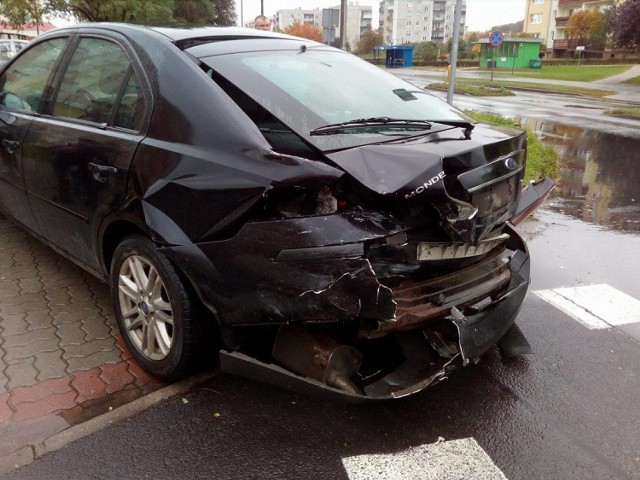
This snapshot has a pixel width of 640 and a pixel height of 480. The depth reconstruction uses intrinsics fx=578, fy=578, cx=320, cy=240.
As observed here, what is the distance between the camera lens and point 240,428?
2732 millimetres

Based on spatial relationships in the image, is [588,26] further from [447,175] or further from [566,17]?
[447,175]

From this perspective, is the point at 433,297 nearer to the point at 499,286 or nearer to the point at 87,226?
the point at 499,286

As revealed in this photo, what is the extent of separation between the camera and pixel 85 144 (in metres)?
3.24

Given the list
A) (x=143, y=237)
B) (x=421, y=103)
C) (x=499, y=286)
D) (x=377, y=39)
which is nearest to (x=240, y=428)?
(x=143, y=237)

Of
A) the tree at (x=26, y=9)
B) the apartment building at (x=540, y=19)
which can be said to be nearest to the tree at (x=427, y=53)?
the apartment building at (x=540, y=19)

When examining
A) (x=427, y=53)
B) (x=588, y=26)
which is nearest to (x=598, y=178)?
(x=427, y=53)

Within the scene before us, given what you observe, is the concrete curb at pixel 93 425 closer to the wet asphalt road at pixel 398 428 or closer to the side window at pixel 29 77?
the wet asphalt road at pixel 398 428

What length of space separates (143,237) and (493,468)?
1.98 meters

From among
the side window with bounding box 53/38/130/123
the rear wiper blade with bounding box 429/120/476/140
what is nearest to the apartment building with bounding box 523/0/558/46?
the rear wiper blade with bounding box 429/120/476/140

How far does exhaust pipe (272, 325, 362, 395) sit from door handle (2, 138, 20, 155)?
2.54 metres

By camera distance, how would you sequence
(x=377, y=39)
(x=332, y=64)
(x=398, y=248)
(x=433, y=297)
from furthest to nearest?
(x=377, y=39) → (x=332, y=64) → (x=433, y=297) → (x=398, y=248)

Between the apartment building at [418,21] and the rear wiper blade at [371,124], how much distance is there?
454 feet

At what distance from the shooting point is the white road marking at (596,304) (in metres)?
3.97

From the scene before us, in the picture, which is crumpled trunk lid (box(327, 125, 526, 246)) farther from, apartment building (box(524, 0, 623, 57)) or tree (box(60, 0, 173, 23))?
apartment building (box(524, 0, 623, 57))
